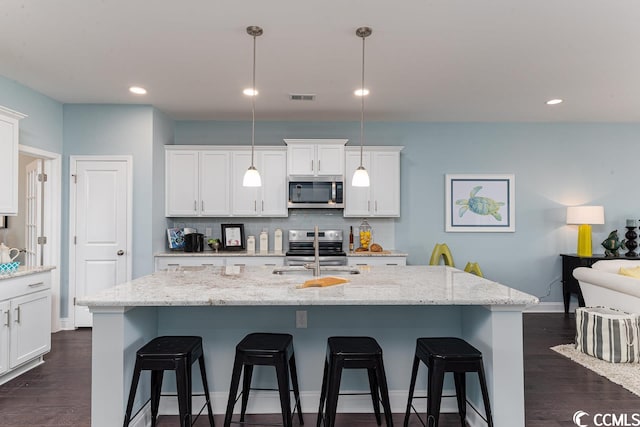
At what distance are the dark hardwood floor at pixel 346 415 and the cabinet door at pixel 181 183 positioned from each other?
5.90 feet

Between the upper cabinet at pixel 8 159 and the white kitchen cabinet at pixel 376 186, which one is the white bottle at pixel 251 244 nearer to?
the white kitchen cabinet at pixel 376 186

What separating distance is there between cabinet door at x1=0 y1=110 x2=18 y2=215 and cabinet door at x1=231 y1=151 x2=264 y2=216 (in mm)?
2143

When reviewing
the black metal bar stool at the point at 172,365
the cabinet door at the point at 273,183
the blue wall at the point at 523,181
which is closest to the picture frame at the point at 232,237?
the cabinet door at the point at 273,183

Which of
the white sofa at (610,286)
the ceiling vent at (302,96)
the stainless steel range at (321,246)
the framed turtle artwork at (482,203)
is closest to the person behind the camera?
the white sofa at (610,286)

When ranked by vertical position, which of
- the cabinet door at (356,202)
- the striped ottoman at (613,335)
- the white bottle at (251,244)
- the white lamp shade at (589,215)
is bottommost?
the striped ottoman at (613,335)

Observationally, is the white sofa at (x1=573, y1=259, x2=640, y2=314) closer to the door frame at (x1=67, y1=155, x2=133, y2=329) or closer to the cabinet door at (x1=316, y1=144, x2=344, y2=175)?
the cabinet door at (x1=316, y1=144, x2=344, y2=175)

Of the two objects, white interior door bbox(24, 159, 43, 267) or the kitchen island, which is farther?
white interior door bbox(24, 159, 43, 267)

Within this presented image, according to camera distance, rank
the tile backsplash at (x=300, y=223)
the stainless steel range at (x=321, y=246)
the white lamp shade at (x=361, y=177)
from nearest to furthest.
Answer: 1. the white lamp shade at (x=361, y=177)
2. the stainless steel range at (x=321, y=246)
3. the tile backsplash at (x=300, y=223)

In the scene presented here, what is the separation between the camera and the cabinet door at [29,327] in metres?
3.04

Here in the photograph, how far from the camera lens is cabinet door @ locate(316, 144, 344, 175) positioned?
15.5 feet

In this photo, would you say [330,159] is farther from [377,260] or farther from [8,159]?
[8,159]

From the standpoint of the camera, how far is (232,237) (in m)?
4.96

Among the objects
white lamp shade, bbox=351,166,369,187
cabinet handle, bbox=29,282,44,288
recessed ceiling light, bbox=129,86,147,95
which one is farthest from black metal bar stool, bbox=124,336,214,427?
recessed ceiling light, bbox=129,86,147,95

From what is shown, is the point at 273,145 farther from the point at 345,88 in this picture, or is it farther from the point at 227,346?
the point at 227,346
